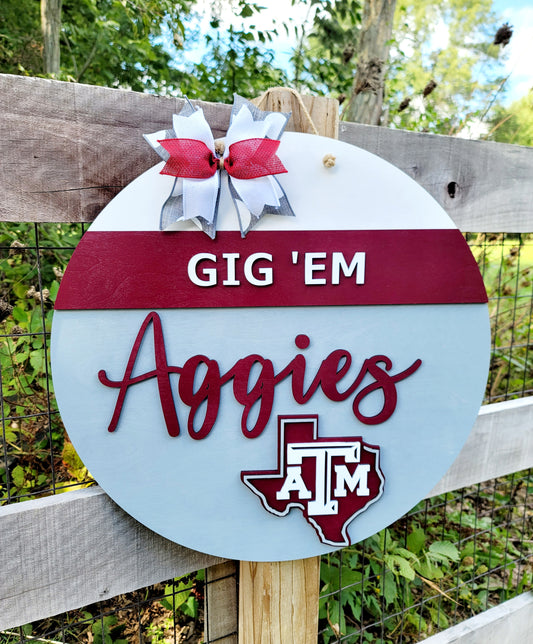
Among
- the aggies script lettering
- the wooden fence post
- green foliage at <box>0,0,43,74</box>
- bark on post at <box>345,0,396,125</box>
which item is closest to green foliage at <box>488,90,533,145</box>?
bark on post at <box>345,0,396,125</box>

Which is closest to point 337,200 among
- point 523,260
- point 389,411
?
point 389,411

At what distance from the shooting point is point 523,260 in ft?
9.95

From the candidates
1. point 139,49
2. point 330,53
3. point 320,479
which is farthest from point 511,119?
point 320,479

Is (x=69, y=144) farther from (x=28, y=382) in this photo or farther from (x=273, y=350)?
(x=28, y=382)

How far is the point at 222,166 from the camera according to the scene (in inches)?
33.9

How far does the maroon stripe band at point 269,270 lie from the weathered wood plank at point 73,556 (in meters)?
0.39

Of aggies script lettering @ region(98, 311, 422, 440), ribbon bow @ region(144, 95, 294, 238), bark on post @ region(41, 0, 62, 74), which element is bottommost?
aggies script lettering @ region(98, 311, 422, 440)

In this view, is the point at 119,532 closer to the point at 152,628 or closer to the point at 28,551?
the point at 28,551

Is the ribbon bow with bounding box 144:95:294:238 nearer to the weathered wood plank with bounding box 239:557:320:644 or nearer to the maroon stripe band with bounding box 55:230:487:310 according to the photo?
the maroon stripe band with bounding box 55:230:487:310

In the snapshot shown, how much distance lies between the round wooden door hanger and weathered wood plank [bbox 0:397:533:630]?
0.09 meters

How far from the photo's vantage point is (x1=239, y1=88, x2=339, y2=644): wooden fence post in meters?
0.99

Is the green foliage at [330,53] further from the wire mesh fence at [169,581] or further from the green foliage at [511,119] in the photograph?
the wire mesh fence at [169,581]

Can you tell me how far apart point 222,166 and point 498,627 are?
1601 mm

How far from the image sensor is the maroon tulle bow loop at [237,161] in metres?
0.82
